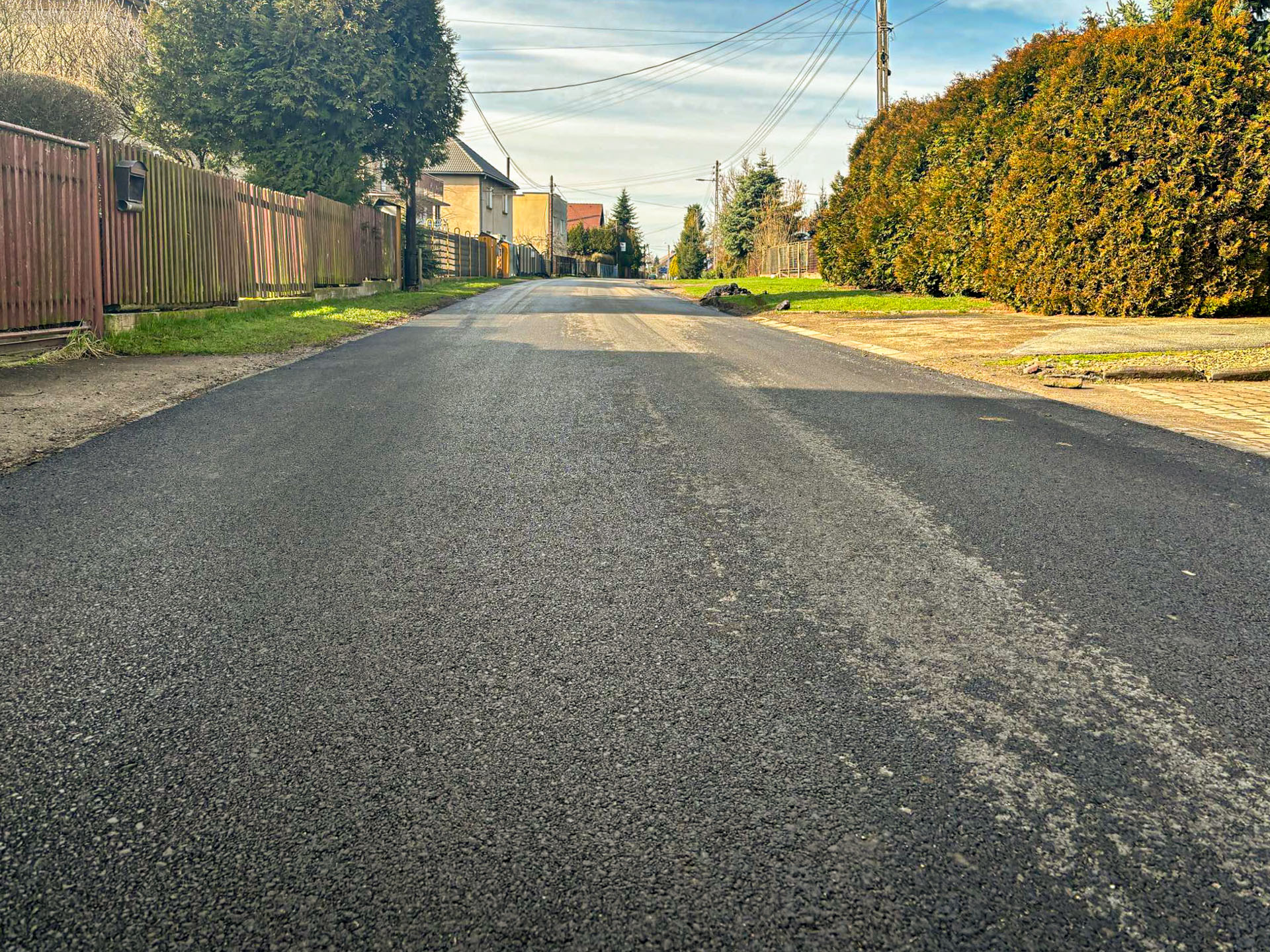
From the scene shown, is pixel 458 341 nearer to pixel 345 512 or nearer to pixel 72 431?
pixel 72 431

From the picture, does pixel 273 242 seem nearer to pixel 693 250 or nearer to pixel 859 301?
pixel 859 301

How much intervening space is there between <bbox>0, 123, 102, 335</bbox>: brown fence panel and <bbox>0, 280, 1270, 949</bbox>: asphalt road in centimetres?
464

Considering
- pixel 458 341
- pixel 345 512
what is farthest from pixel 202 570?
pixel 458 341

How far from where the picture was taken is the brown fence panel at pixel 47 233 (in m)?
8.34

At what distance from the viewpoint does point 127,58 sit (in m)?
28.5

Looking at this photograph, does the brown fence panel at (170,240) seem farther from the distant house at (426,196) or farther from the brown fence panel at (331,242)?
the distant house at (426,196)

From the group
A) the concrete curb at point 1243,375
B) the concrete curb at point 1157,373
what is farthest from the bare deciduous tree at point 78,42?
the concrete curb at point 1243,375

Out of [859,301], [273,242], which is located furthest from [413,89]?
[859,301]

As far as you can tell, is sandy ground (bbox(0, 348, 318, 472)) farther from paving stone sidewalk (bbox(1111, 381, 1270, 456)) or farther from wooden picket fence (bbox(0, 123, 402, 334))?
paving stone sidewalk (bbox(1111, 381, 1270, 456))

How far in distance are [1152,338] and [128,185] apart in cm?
1165

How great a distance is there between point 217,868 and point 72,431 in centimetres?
485

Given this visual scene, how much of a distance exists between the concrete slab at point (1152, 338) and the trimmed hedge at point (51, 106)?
20114 millimetres

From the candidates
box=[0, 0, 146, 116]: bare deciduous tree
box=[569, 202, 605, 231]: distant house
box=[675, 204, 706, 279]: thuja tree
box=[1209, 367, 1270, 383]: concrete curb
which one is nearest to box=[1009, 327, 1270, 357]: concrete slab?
box=[1209, 367, 1270, 383]: concrete curb

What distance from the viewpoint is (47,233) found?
898cm
